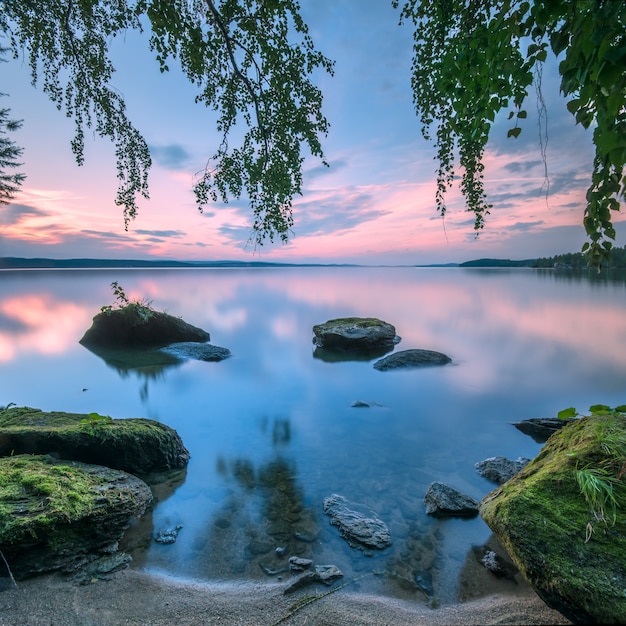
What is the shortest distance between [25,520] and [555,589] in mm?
4413

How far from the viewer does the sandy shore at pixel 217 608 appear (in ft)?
8.99

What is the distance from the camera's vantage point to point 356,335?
15.1m

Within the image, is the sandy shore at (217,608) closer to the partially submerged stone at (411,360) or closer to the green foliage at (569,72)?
the green foliage at (569,72)

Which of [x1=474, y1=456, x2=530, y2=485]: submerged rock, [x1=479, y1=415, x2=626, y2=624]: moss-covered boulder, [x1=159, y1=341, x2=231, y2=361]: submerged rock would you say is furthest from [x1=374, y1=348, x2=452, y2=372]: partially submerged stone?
[x1=479, y1=415, x2=626, y2=624]: moss-covered boulder

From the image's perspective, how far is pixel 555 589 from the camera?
8.18 feet

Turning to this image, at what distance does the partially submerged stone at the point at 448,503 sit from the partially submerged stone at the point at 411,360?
7.33m

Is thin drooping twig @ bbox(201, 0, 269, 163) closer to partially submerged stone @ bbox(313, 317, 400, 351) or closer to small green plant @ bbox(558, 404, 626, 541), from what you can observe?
small green plant @ bbox(558, 404, 626, 541)

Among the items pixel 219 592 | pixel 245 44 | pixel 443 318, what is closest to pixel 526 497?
pixel 219 592

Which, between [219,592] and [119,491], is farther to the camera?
[119,491]

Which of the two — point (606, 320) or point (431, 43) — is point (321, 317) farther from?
point (431, 43)

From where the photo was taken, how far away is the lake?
3.86 meters

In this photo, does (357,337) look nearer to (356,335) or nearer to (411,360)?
(356,335)

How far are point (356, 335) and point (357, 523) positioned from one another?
1104cm

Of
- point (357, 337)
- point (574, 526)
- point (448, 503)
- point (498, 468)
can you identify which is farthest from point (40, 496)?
point (357, 337)
